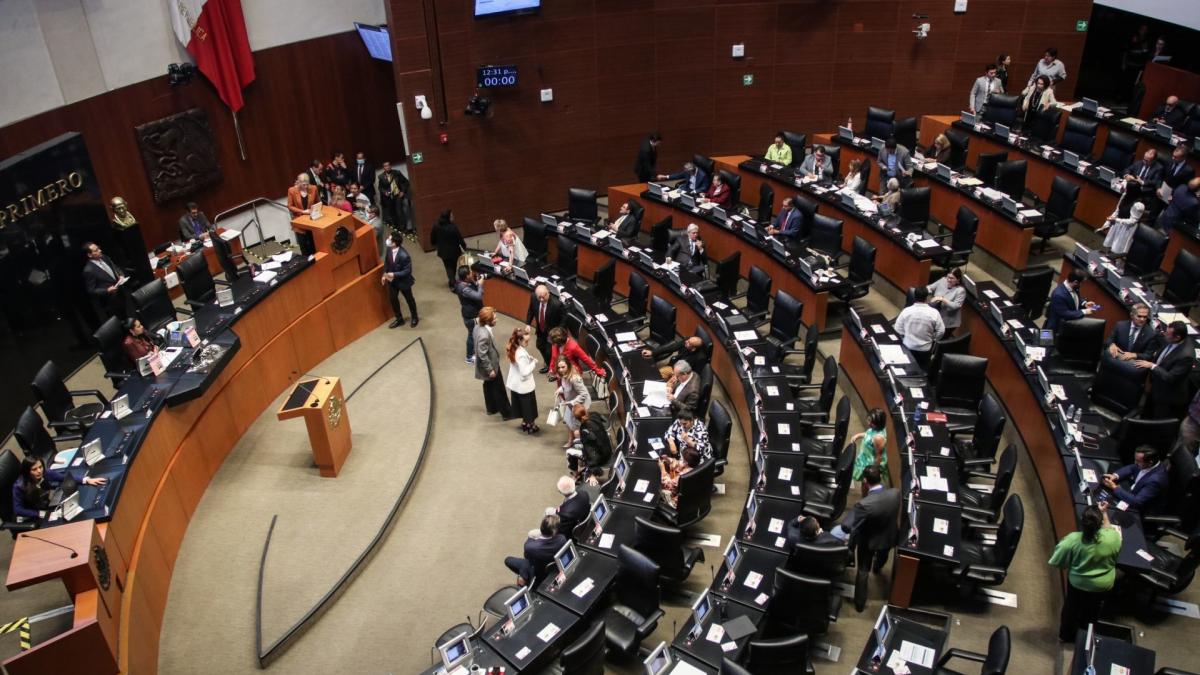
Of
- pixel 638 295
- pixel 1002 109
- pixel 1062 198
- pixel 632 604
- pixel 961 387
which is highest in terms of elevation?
pixel 1002 109

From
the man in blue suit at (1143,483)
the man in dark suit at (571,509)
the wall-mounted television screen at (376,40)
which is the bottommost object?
the man in dark suit at (571,509)

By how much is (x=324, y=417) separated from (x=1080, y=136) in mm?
12010

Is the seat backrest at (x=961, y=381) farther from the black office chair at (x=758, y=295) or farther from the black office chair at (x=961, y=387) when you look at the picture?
the black office chair at (x=758, y=295)

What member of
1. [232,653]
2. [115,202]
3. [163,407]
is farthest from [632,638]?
[115,202]

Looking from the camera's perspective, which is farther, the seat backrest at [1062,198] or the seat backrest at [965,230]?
the seat backrest at [1062,198]

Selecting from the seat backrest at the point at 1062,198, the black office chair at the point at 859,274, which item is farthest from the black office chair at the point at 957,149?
the black office chair at the point at 859,274

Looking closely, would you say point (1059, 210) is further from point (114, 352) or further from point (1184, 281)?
point (114, 352)

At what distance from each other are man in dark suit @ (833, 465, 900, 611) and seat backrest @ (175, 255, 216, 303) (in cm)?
851

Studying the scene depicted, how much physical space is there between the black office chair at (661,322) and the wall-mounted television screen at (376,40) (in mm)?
7617

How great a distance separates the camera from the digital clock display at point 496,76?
1513cm

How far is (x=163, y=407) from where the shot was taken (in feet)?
30.9

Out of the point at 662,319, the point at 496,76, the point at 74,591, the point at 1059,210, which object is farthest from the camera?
the point at 496,76

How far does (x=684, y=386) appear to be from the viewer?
958cm

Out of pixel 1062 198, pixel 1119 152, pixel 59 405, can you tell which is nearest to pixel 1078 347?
pixel 1062 198
